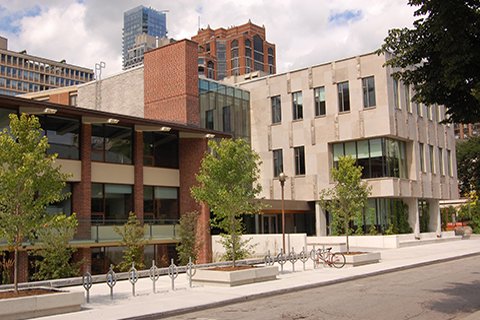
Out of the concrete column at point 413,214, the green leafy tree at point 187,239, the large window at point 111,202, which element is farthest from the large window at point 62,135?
the concrete column at point 413,214

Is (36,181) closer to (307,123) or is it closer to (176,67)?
(176,67)

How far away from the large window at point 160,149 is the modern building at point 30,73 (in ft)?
416

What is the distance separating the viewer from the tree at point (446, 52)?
11391 millimetres

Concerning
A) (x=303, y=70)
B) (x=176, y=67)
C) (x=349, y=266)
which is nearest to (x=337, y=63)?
(x=303, y=70)

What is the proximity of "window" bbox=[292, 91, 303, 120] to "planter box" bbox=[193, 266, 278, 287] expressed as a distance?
28.8 metres

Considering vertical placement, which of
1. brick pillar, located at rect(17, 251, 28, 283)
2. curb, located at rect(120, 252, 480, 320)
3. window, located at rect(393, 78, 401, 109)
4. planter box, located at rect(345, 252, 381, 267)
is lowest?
curb, located at rect(120, 252, 480, 320)

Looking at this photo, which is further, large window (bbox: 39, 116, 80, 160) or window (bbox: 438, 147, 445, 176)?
window (bbox: 438, 147, 445, 176)

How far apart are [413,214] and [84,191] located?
99.9 feet

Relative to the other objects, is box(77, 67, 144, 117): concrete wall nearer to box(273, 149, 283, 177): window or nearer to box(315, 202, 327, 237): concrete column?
box(273, 149, 283, 177): window

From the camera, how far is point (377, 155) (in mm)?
43375

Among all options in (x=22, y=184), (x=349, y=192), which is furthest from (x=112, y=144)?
(x=22, y=184)

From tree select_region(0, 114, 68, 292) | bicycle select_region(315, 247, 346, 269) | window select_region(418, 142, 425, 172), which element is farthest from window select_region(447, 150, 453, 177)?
tree select_region(0, 114, 68, 292)

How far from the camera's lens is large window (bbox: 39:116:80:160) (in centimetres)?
2475

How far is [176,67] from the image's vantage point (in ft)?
140
